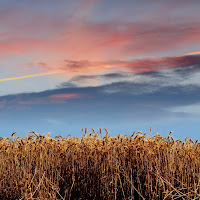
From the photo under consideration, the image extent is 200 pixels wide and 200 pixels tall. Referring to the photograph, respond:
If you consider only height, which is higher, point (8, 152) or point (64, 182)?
point (8, 152)

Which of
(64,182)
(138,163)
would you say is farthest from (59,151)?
(138,163)

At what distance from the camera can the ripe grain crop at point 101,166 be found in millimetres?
4730

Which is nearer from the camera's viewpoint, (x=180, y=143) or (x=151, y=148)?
(x=151, y=148)

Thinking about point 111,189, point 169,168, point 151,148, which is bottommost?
point 111,189

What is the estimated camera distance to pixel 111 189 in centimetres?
472

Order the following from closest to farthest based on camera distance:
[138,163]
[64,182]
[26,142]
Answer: [138,163] < [64,182] < [26,142]

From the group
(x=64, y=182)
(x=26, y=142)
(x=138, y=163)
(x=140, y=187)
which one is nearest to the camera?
(x=140, y=187)

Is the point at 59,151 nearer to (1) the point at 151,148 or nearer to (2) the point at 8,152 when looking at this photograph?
(2) the point at 8,152

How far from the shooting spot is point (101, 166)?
16.0ft

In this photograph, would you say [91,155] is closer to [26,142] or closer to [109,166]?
[109,166]

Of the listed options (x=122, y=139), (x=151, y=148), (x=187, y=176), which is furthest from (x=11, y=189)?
(x=187, y=176)

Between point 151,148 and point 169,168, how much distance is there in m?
0.53

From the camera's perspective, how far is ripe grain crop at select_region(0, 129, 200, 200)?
4730 mm

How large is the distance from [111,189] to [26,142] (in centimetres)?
189
